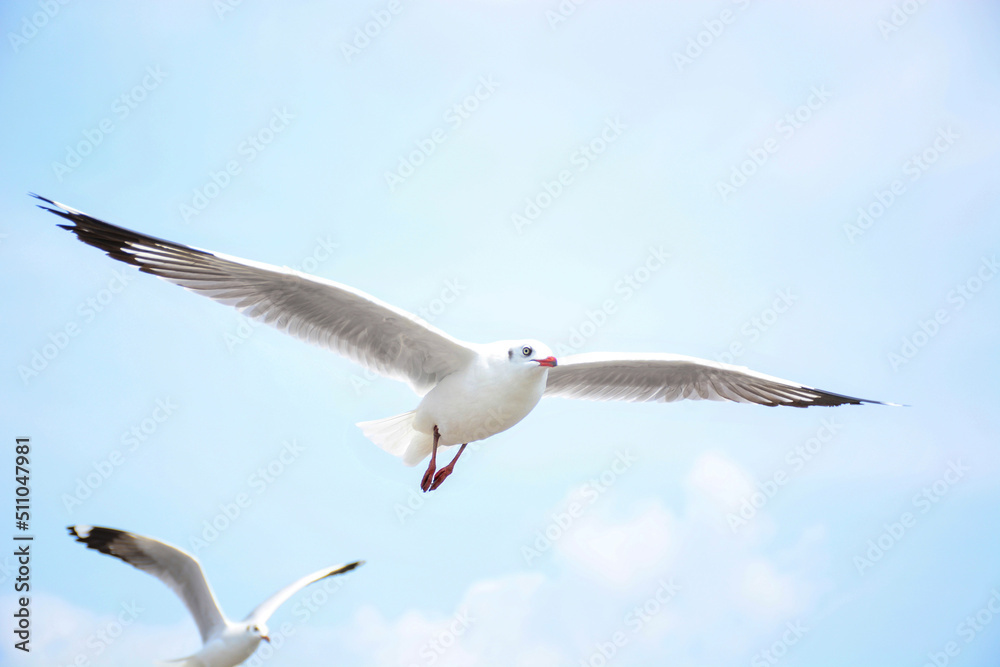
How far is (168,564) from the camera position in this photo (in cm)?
573

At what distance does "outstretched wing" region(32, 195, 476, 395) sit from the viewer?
468 centimetres

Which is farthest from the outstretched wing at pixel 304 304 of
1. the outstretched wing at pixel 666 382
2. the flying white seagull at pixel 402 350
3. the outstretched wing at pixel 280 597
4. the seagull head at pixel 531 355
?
the outstretched wing at pixel 280 597

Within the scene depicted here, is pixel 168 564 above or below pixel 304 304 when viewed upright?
below

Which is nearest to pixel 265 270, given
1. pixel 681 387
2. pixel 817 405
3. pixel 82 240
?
pixel 82 240

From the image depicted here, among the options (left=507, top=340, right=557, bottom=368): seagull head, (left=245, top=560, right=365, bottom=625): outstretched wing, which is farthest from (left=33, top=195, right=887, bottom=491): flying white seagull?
(left=245, top=560, right=365, bottom=625): outstretched wing

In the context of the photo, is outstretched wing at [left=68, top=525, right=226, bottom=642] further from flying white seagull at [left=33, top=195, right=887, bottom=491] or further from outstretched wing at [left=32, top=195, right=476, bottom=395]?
outstretched wing at [left=32, top=195, right=476, bottom=395]

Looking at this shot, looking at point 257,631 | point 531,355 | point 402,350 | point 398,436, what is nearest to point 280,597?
point 257,631

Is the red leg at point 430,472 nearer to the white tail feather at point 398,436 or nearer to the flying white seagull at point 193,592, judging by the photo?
the white tail feather at point 398,436

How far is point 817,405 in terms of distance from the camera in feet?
21.0

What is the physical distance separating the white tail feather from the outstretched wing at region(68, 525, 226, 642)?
1.43m

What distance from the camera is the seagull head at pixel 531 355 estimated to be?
4.74 meters

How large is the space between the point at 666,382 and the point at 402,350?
176 cm

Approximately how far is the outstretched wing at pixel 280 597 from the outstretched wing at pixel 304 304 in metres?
1.56

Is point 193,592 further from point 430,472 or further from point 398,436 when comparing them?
point 430,472
